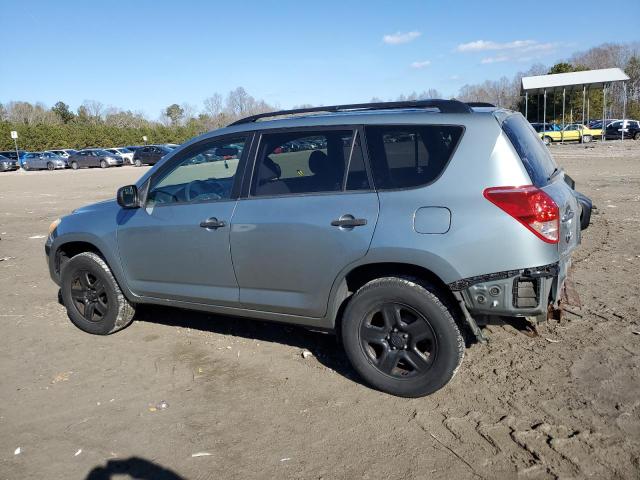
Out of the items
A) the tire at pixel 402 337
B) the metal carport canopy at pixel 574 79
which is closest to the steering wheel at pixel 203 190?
the tire at pixel 402 337

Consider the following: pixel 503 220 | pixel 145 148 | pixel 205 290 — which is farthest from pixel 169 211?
pixel 145 148

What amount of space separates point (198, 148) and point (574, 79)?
1613 inches

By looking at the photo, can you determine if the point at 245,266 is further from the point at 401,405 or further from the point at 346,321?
the point at 401,405

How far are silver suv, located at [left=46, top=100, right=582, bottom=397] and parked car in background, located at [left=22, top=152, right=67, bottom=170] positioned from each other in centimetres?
4657

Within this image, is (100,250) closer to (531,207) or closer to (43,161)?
(531,207)

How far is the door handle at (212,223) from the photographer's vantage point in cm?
428

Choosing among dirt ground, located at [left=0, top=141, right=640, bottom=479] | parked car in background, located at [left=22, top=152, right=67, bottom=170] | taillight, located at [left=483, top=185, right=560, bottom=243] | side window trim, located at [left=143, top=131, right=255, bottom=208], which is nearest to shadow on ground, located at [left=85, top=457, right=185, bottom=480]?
dirt ground, located at [left=0, top=141, right=640, bottom=479]

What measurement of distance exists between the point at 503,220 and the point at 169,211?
2666 mm

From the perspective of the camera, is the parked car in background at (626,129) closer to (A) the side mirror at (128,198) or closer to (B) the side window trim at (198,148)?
(B) the side window trim at (198,148)

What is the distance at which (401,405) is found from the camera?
3.72 m

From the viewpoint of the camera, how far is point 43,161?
46.8m

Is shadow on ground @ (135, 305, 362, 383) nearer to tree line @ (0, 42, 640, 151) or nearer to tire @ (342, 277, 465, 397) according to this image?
tire @ (342, 277, 465, 397)

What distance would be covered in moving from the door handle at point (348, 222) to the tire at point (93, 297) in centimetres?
241

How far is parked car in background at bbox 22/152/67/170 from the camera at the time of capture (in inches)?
1827
